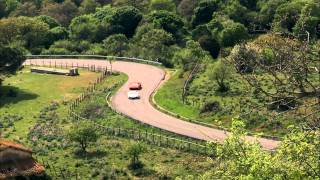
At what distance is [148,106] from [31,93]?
22.7 meters

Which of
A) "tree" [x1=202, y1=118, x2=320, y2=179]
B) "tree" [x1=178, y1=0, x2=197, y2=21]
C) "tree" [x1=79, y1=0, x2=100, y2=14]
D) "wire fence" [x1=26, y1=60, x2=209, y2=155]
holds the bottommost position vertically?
"wire fence" [x1=26, y1=60, x2=209, y2=155]

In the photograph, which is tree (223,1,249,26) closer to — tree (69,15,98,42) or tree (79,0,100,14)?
tree (69,15,98,42)

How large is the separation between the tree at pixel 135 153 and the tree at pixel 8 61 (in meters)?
39.0

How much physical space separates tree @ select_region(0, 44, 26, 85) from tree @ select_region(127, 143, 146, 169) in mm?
39030

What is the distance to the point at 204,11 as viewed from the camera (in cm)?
13600

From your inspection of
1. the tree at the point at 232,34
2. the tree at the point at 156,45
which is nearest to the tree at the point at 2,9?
the tree at the point at 156,45

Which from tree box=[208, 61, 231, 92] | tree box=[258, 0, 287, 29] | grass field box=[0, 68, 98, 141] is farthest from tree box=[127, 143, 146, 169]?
tree box=[258, 0, 287, 29]

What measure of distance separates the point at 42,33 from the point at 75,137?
217 ft

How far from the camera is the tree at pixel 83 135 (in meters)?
69.9

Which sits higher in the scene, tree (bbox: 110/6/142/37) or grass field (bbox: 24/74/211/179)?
tree (bbox: 110/6/142/37)

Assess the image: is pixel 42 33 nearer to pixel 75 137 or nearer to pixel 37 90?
pixel 37 90

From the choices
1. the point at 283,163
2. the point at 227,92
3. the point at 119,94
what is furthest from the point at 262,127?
the point at 283,163

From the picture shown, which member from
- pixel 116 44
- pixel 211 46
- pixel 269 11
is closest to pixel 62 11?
pixel 116 44

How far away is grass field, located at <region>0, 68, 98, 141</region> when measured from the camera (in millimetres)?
81662
